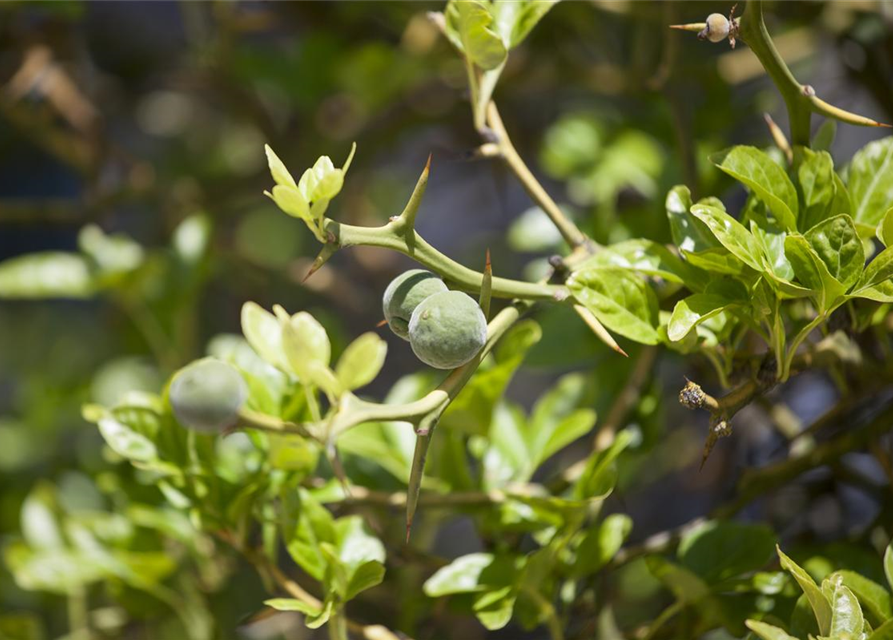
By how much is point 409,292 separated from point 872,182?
0.32 meters

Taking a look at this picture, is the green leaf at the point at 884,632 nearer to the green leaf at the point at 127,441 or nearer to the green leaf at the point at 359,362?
the green leaf at the point at 359,362

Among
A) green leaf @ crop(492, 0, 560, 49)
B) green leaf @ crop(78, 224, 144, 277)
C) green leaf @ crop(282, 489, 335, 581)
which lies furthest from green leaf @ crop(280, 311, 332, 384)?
green leaf @ crop(78, 224, 144, 277)

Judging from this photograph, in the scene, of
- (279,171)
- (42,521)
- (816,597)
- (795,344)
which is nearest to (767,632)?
(816,597)

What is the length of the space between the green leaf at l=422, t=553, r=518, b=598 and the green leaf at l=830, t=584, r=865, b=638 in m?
0.22

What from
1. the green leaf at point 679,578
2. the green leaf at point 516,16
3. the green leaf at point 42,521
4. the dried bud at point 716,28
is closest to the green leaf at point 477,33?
the green leaf at point 516,16

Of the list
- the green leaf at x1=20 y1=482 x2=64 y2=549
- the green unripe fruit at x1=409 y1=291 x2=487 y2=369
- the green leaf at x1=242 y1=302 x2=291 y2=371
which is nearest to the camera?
the green unripe fruit at x1=409 y1=291 x2=487 y2=369

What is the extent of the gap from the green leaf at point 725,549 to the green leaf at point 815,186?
23cm

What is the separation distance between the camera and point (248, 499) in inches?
25.5

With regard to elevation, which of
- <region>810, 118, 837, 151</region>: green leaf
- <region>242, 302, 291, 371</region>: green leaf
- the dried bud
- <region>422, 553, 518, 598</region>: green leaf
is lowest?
<region>422, 553, 518, 598</region>: green leaf

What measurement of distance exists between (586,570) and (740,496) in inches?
5.5

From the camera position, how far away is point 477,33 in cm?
56

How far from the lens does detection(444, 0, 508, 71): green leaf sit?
55 cm

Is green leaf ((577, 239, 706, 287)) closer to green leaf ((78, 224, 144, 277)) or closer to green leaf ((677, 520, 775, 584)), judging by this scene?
green leaf ((677, 520, 775, 584))

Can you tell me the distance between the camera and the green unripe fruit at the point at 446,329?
453 mm
